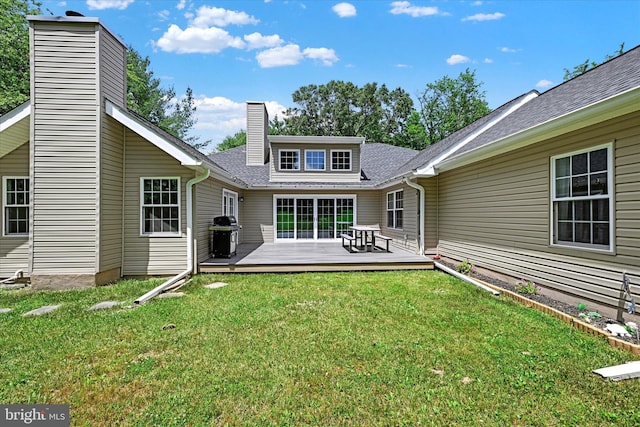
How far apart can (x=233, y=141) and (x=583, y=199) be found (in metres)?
37.7

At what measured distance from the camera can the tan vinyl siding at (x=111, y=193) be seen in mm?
6426

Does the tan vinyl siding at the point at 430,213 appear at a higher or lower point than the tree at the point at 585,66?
lower

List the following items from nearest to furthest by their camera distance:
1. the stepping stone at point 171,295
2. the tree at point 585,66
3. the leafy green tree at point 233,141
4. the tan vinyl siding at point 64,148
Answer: the stepping stone at point 171,295 < the tan vinyl siding at point 64,148 < the tree at point 585,66 < the leafy green tree at point 233,141

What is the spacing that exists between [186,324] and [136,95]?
86.0 ft

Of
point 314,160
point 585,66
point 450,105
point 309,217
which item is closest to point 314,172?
point 314,160

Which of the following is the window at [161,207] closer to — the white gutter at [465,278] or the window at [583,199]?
the white gutter at [465,278]

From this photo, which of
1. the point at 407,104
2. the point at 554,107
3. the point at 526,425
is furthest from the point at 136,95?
the point at 526,425

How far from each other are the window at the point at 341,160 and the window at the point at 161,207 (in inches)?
286

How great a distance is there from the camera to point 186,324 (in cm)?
425

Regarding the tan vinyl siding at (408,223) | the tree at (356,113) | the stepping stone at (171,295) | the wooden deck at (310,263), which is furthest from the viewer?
the tree at (356,113)

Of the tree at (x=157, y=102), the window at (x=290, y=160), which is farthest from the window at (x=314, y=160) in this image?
the tree at (x=157, y=102)

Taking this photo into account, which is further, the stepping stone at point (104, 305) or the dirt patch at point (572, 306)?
the stepping stone at point (104, 305)

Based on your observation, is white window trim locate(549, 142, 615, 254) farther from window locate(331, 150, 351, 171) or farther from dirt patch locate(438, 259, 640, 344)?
window locate(331, 150, 351, 171)

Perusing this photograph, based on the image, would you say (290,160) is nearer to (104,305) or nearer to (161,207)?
(161,207)
